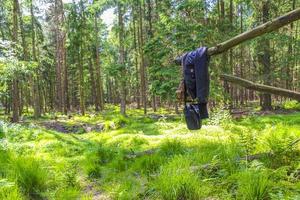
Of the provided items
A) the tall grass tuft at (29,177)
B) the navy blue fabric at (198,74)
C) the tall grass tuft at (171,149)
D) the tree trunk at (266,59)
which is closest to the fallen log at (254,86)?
the navy blue fabric at (198,74)

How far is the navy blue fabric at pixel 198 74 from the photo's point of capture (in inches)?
142

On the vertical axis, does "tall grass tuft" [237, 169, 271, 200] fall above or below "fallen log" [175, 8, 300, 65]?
below

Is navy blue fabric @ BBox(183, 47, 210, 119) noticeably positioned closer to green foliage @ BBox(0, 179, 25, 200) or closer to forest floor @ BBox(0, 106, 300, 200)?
forest floor @ BBox(0, 106, 300, 200)

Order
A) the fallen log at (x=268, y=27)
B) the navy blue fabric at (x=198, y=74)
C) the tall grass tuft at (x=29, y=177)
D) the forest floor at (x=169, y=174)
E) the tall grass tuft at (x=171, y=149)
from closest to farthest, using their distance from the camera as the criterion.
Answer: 1. the fallen log at (x=268, y=27)
2. the navy blue fabric at (x=198, y=74)
3. the forest floor at (x=169, y=174)
4. the tall grass tuft at (x=29, y=177)
5. the tall grass tuft at (x=171, y=149)

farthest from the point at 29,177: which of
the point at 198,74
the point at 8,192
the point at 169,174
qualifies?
the point at 198,74

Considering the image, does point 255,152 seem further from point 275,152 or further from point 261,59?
point 261,59

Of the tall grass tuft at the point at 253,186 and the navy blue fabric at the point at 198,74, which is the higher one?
the navy blue fabric at the point at 198,74

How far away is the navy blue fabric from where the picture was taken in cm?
361

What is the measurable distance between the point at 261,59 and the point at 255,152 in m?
15.6

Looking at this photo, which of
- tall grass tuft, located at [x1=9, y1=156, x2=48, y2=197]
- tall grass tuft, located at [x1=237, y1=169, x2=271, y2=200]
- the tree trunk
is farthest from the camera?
the tree trunk

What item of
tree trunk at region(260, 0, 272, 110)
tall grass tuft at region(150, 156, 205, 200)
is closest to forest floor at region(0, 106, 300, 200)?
tall grass tuft at region(150, 156, 205, 200)

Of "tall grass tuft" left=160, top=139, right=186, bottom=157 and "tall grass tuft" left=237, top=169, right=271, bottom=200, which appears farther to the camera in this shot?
"tall grass tuft" left=160, top=139, right=186, bottom=157

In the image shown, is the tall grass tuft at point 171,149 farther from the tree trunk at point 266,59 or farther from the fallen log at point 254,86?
the tree trunk at point 266,59

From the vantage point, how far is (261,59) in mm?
20125
